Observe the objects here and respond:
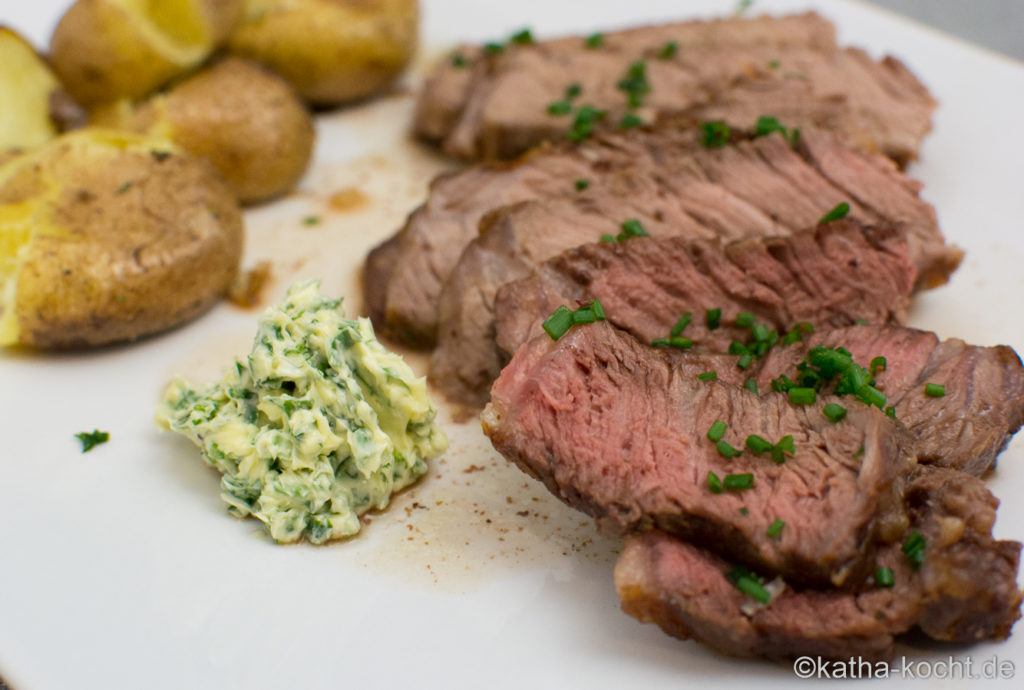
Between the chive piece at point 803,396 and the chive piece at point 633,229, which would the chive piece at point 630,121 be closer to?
the chive piece at point 633,229

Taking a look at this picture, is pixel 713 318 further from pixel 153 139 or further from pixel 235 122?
pixel 153 139

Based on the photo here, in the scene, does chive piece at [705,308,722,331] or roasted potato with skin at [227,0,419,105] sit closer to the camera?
chive piece at [705,308,722,331]

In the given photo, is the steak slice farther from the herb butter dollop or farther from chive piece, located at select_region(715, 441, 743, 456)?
chive piece, located at select_region(715, 441, 743, 456)

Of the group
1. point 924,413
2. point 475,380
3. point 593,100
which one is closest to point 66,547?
point 475,380

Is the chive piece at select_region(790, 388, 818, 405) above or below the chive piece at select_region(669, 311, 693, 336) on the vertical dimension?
above

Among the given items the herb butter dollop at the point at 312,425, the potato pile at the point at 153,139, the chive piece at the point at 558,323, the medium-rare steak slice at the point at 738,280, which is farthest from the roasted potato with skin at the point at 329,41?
the chive piece at the point at 558,323

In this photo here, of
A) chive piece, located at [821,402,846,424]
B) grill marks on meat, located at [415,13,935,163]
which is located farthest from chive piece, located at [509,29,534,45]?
chive piece, located at [821,402,846,424]

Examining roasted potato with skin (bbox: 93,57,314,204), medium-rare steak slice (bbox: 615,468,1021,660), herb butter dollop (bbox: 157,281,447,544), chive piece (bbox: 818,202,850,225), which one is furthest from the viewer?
roasted potato with skin (bbox: 93,57,314,204)
